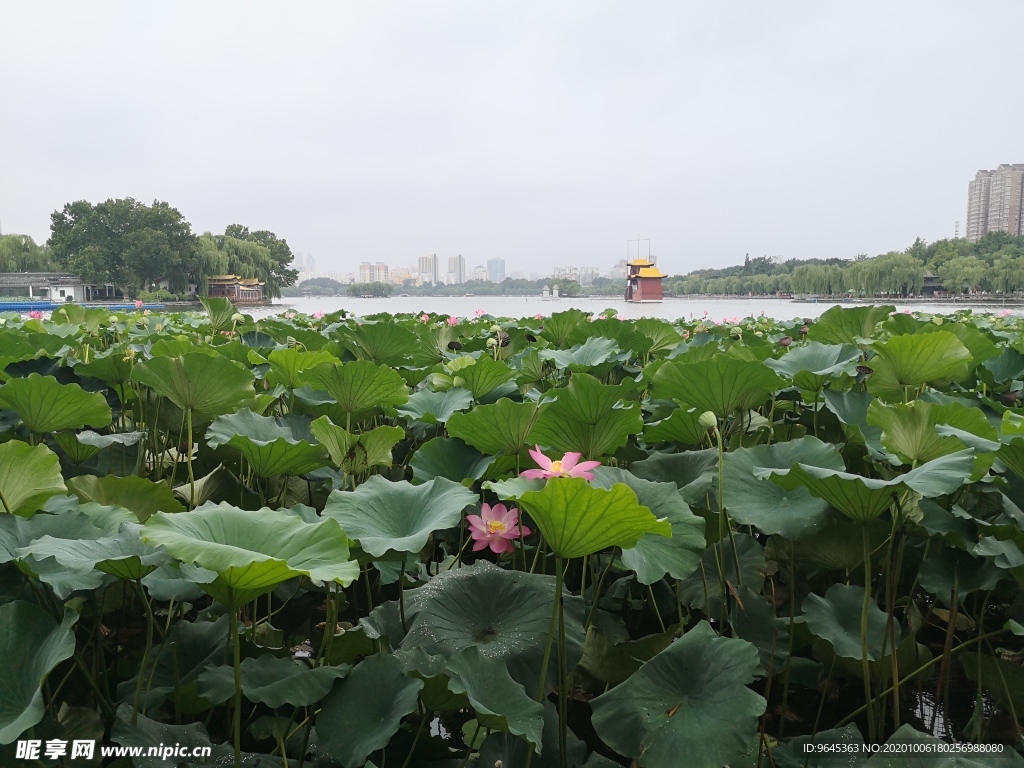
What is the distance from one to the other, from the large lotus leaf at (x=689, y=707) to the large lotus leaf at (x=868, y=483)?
0.19 meters

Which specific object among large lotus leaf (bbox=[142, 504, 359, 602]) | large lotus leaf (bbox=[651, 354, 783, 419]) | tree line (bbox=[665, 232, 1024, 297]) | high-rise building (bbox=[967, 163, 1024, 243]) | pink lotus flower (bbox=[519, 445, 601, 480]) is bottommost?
large lotus leaf (bbox=[142, 504, 359, 602])

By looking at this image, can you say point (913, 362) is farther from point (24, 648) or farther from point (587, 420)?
point (24, 648)

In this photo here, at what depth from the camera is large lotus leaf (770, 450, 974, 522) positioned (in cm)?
66

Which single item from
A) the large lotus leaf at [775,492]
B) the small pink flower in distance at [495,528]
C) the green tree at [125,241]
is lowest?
the small pink flower in distance at [495,528]

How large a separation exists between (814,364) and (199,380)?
1.21 meters

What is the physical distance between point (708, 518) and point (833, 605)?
0.64 feet

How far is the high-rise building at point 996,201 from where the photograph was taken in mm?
59375

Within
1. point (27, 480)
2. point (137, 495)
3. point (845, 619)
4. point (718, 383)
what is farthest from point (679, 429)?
point (27, 480)

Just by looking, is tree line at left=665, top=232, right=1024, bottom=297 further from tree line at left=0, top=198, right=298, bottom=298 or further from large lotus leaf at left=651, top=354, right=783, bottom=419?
large lotus leaf at left=651, top=354, right=783, bottom=419

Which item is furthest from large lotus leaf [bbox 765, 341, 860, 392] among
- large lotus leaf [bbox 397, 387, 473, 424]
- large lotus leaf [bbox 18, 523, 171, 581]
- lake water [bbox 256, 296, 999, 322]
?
lake water [bbox 256, 296, 999, 322]

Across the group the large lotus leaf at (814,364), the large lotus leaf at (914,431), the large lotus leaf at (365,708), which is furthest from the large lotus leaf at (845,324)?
the large lotus leaf at (365,708)

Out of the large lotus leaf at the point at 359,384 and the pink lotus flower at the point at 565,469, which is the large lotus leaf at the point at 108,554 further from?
the large lotus leaf at the point at 359,384

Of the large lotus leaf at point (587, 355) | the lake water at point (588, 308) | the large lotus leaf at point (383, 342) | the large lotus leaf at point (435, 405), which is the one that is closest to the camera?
the large lotus leaf at point (435, 405)

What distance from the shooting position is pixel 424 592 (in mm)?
784
